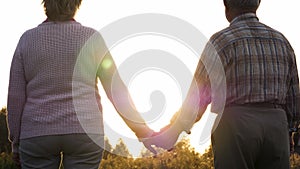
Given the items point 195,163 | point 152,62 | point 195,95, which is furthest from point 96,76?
point 195,163

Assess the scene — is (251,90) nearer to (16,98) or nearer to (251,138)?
(251,138)

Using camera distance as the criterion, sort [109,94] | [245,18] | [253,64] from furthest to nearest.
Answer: [245,18]
[253,64]
[109,94]

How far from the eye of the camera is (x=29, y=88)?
409cm

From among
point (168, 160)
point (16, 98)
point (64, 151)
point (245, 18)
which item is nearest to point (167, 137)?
point (245, 18)

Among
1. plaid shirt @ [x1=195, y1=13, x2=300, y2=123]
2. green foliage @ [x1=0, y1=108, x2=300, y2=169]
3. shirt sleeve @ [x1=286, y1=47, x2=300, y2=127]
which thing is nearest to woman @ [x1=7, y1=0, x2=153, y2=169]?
plaid shirt @ [x1=195, y1=13, x2=300, y2=123]

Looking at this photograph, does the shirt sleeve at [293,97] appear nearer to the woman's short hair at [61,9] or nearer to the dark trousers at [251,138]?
the dark trousers at [251,138]

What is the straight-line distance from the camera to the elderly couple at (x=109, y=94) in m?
3.99

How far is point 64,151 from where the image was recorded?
3.99 m

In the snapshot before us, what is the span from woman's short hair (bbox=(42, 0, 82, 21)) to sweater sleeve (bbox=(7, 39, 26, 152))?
0.33m

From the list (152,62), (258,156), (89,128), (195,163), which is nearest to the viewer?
(89,128)

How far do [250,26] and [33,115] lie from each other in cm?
160

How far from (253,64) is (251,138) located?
1.63ft

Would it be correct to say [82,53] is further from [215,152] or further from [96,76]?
[215,152]

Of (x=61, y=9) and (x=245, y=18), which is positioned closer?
(x=61, y=9)
